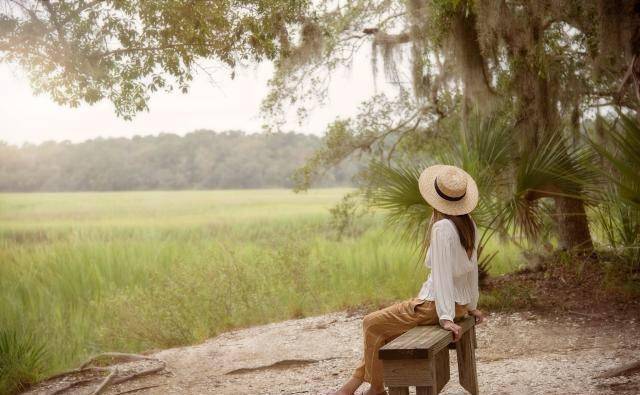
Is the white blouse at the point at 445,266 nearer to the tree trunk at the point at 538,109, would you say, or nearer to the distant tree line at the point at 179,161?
the tree trunk at the point at 538,109

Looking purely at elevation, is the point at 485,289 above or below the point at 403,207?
below

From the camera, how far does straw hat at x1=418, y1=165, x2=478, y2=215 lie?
4211 millimetres

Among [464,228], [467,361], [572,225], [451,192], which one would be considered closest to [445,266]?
[464,228]

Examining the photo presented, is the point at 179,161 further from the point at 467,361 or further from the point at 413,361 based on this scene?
the point at 413,361

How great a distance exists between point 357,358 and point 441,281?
299 centimetres

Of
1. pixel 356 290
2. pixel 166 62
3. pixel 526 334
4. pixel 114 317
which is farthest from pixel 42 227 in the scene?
pixel 526 334

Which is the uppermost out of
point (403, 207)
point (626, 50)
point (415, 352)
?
point (626, 50)

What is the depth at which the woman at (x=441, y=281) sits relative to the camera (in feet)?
13.3

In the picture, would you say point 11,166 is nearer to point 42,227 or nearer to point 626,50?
point 42,227

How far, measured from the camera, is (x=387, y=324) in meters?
4.20

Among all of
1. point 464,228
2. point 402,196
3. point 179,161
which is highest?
point 179,161

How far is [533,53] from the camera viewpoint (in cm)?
822

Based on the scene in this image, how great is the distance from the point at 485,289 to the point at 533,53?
2.68 m

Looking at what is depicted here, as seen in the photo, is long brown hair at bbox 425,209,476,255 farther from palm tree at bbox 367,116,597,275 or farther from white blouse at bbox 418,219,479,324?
palm tree at bbox 367,116,597,275
